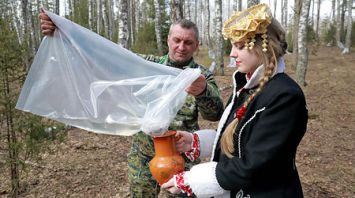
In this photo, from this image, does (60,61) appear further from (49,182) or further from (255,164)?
(49,182)

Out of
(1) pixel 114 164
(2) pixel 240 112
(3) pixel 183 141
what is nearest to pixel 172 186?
(3) pixel 183 141

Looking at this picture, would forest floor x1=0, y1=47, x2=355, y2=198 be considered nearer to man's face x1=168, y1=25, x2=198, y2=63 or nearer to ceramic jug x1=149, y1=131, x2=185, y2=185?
man's face x1=168, y1=25, x2=198, y2=63

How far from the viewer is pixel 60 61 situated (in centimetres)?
208

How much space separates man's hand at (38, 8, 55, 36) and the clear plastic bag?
0.08 feet

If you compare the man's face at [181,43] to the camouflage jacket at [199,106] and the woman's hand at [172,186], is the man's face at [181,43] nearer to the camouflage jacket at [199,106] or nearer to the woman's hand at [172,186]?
the camouflage jacket at [199,106]

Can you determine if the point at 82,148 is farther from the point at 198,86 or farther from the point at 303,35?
the point at 303,35

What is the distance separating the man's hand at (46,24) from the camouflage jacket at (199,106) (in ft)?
2.65

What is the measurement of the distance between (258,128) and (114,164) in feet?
13.6

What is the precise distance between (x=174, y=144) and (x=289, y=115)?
0.66 meters

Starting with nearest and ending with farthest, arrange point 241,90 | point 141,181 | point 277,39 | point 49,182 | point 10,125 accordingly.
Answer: point 277,39, point 241,90, point 141,181, point 10,125, point 49,182

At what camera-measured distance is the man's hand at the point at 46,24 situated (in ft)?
6.47

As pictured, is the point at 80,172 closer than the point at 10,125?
No

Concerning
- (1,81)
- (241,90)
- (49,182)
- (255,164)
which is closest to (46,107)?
(241,90)

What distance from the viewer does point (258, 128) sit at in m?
1.41
